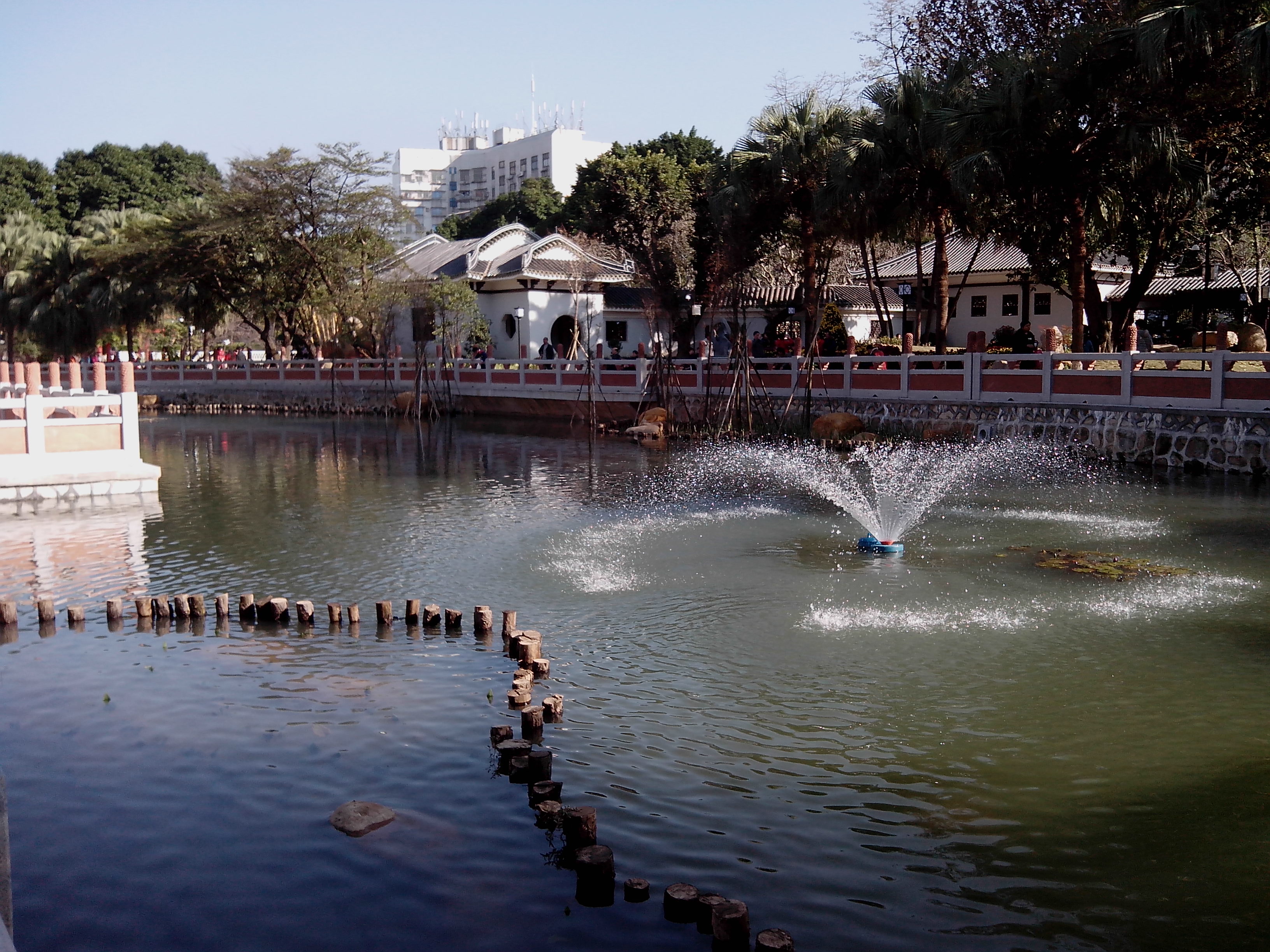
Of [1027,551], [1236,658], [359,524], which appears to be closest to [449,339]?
[359,524]

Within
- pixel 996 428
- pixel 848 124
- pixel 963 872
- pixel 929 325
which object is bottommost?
pixel 963 872

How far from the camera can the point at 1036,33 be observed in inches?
1080

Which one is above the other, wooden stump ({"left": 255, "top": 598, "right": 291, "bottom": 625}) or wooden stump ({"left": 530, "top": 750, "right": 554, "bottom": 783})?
wooden stump ({"left": 255, "top": 598, "right": 291, "bottom": 625})

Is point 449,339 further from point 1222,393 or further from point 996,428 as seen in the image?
point 1222,393

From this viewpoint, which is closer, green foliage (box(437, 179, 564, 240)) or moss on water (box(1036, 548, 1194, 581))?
moss on water (box(1036, 548, 1194, 581))

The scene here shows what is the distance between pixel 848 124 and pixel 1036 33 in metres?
4.79

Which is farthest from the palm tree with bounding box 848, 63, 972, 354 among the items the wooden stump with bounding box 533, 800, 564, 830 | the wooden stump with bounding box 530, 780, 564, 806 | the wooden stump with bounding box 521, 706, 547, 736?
the wooden stump with bounding box 533, 800, 564, 830

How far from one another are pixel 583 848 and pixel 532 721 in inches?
68.7

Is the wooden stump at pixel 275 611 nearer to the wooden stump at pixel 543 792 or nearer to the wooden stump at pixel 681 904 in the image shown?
the wooden stump at pixel 543 792

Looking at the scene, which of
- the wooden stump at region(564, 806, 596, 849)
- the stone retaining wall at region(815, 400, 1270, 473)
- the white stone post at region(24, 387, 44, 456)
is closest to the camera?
the wooden stump at region(564, 806, 596, 849)

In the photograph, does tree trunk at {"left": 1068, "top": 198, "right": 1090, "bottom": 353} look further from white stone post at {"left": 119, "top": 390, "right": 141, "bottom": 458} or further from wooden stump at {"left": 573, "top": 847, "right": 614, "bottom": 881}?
wooden stump at {"left": 573, "top": 847, "right": 614, "bottom": 881}

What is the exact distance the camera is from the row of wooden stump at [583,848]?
504 centimetres

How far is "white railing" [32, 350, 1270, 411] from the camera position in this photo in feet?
67.7

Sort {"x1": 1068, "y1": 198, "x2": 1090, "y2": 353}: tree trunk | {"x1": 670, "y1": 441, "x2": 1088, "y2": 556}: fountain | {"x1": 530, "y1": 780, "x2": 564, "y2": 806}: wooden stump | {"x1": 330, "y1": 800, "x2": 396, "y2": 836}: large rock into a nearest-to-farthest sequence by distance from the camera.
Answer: {"x1": 330, "y1": 800, "x2": 396, "y2": 836}: large rock < {"x1": 530, "y1": 780, "x2": 564, "y2": 806}: wooden stump < {"x1": 670, "y1": 441, "x2": 1088, "y2": 556}: fountain < {"x1": 1068, "y1": 198, "x2": 1090, "y2": 353}: tree trunk
